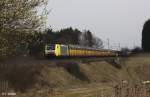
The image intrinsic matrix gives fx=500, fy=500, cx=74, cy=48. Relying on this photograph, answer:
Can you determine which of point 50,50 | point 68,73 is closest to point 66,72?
point 68,73

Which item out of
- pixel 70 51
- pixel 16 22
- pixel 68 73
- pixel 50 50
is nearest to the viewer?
pixel 16 22

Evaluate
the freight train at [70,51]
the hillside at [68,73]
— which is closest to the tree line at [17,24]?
the hillside at [68,73]

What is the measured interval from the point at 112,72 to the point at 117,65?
762 cm

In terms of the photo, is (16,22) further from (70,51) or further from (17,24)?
(70,51)

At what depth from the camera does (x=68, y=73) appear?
8081cm

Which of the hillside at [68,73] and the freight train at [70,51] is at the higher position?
the freight train at [70,51]

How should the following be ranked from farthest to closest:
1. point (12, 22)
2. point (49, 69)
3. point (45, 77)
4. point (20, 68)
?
point (49, 69) < point (45, 77) < point (20, 68) < point (12, 22)

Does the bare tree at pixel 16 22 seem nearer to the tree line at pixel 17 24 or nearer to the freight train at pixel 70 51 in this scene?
the tree line at pixel 17 24

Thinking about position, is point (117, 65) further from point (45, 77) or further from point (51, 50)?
point (45, 77)

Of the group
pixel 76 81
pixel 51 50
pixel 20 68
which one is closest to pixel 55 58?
pixel 51 50

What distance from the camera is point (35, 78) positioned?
65.6 metres

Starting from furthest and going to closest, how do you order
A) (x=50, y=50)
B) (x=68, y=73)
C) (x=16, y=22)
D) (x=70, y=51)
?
(x=70, y=51) < (x=50, y=50) < (x=68, y=73) < (x=16, y=22)

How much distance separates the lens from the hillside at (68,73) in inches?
2131

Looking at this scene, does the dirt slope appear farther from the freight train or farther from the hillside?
the freight train
